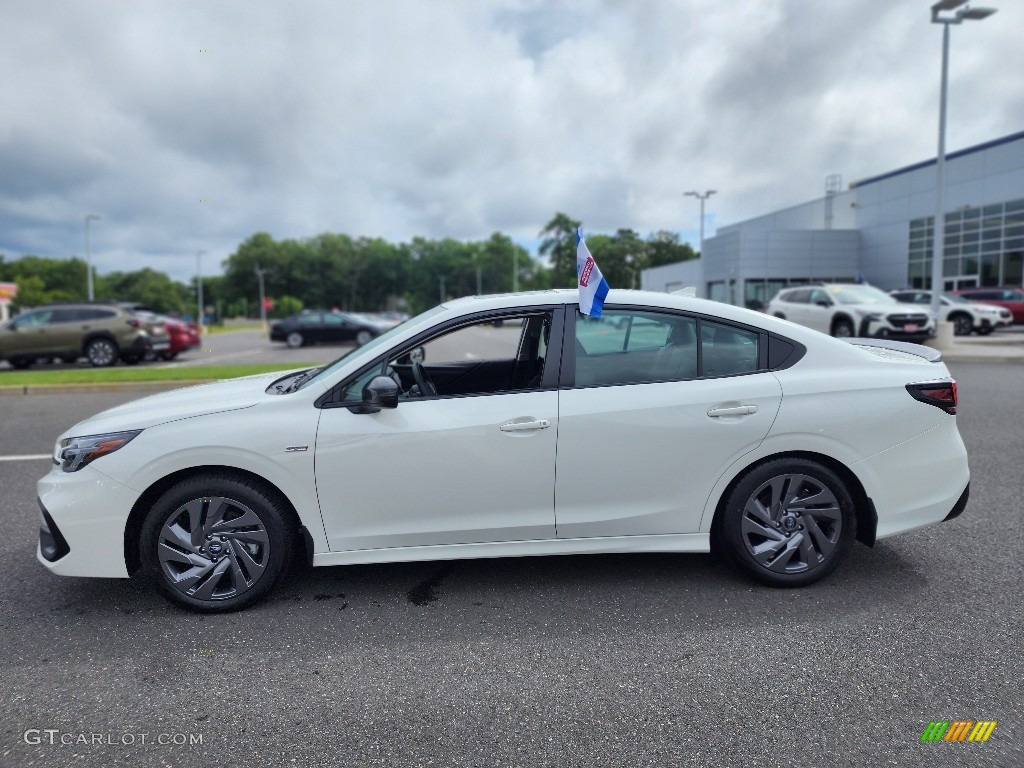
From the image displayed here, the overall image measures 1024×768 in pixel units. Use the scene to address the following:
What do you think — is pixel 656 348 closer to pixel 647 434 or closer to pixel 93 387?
pixel 647 434

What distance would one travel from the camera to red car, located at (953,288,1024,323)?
83.4 ft

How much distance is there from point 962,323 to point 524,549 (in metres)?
25.7

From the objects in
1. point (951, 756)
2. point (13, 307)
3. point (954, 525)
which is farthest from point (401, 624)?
point (13, 307)

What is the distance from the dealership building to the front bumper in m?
36.5

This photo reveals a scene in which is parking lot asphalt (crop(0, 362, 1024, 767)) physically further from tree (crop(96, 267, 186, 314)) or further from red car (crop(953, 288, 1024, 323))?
tree (crop(96, 267, 186, 314))

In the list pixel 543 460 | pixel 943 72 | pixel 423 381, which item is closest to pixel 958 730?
pixel 543 460

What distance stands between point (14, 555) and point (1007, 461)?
24.4ft

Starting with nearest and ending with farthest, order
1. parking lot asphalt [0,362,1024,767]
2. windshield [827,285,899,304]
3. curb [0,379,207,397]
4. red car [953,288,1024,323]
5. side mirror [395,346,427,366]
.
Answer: parking lot asphalt [0,362,1024,767] < side mirror [395,346,427,366] < curb [0,379,207,397] < windshield [827,285,899,304] < red car [953,288,1024,323]

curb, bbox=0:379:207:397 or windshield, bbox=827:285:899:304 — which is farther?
windshield, bbox=827:285:899:304

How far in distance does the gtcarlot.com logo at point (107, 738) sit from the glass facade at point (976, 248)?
35.8m

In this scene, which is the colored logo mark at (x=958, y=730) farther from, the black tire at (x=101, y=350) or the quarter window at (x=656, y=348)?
the black tire at (x=101, y=350)

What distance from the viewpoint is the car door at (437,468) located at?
10.7 ft

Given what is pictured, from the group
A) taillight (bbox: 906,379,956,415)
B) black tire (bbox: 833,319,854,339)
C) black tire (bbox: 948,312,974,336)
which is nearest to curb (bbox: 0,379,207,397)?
taillight (bbox: 906,379,956,415)

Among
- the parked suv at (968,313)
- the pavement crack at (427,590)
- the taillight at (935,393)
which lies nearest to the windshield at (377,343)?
the pavement crack at (427,590)
